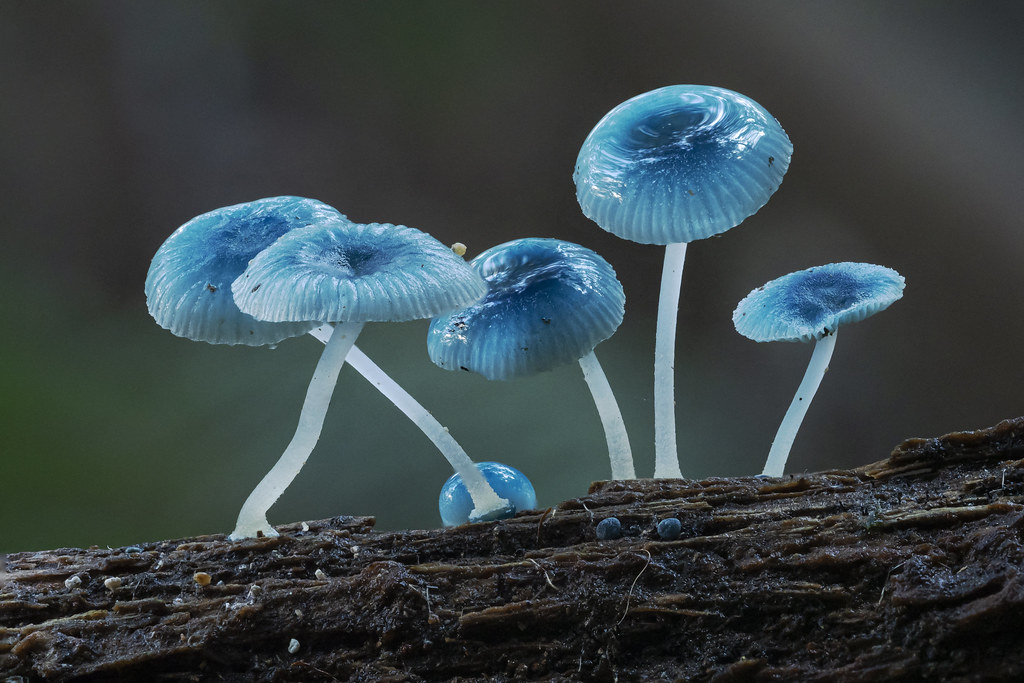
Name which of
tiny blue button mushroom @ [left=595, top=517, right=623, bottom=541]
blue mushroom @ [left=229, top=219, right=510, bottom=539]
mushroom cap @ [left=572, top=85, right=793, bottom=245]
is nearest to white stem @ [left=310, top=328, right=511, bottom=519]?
blue mushroom @ [left=229, top=219, right=510, bottom=539]

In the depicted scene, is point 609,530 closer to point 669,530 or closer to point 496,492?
point 669,530

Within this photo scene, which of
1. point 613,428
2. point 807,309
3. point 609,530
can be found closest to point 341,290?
point 609,530

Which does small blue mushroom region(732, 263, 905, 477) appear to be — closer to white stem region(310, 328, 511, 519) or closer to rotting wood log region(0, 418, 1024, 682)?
rotting wood log region(0, 418, 1024, 682)

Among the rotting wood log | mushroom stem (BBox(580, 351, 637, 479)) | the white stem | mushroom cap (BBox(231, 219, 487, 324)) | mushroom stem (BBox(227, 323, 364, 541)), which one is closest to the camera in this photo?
the rotting wood log

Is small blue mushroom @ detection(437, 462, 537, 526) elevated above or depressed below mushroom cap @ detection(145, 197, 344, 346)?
below

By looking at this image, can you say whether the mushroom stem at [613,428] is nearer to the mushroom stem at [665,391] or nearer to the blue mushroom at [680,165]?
the mushroom stem at [665,391]

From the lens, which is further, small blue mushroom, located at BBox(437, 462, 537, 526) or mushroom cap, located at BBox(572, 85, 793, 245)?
small blue mushroom, located at BBox(437, 462, 537, 526)
